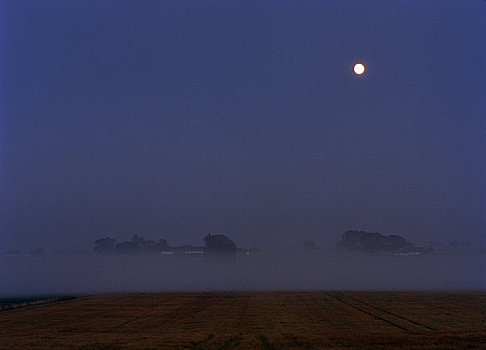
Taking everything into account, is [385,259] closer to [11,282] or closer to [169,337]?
[11,282]

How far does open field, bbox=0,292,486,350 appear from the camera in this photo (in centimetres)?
2509

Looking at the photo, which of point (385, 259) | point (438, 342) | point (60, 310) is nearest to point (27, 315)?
point (60, 310)

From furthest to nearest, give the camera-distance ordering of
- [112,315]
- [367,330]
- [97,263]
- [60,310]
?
[97,263] < [60,310] < [112,315] < [367,330]

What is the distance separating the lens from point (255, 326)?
31.2 m

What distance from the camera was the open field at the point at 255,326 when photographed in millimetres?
25094

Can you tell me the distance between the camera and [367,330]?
2911 centimetres

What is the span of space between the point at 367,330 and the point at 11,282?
9285cm

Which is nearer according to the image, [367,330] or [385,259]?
[367,330]

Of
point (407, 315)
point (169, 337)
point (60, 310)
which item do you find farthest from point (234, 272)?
point (169, 337)

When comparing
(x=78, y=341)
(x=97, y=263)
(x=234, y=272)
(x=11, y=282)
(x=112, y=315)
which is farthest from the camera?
→ (x=97, y=263)

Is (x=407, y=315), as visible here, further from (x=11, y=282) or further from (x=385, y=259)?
(x=385, y=259)

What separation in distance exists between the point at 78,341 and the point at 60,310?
65.2 feet

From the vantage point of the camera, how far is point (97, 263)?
15750 cm

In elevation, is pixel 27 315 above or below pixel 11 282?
below
